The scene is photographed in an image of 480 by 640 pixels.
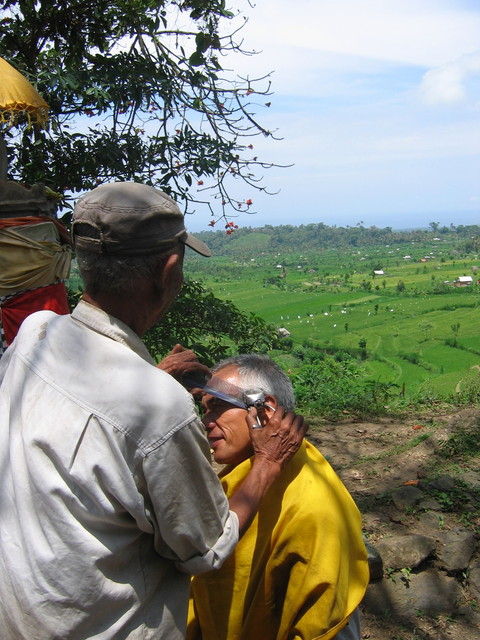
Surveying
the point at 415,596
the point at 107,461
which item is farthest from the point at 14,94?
the point at 415,596

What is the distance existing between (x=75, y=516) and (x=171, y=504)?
7.9 inches

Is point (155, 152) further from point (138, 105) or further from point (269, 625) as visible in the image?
point (269, 625)

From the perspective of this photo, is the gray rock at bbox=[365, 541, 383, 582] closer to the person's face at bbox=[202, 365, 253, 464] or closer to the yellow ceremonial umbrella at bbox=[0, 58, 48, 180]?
the person's face at bbox=[202, 365, 253, 464]

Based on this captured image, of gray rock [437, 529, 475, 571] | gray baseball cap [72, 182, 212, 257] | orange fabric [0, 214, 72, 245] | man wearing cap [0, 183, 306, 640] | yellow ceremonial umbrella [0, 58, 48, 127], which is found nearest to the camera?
man wearing cap [0, 183, 306, 640]

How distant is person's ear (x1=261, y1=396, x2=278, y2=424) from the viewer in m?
2.00

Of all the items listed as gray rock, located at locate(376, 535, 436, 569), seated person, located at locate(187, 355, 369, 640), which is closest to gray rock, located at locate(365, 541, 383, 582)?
gray rock, located at locate(376, 535, 436, 569)

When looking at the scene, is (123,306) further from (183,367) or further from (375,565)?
(375,565)

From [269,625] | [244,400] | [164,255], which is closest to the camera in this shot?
[164,255]

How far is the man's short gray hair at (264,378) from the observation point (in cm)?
205

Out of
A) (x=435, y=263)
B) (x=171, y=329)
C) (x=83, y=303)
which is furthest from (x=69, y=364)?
(x=435, y=263)

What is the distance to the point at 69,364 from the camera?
1333 millimetres

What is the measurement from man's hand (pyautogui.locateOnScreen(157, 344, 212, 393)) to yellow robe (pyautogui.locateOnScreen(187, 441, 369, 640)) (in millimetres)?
439

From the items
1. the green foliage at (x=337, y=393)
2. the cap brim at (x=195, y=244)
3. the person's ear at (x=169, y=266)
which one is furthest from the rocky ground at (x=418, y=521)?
the person's ear at (x=169, y=266)

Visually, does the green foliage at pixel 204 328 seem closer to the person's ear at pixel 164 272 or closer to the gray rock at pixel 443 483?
the gray rock at pixel 443 483
